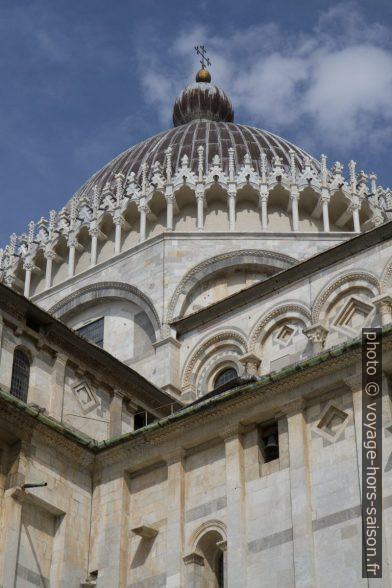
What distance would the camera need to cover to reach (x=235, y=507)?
2302cm

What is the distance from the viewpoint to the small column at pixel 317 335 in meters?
29.9

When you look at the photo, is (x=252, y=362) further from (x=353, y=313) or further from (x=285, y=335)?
(x=353, y=313)

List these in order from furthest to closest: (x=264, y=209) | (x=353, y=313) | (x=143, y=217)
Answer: (x=143, y=217), (x=264, y=209), (x=353, y=313)

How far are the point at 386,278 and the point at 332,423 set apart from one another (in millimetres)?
7435

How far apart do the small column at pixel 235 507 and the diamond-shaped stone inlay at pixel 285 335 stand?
7534 millimetres

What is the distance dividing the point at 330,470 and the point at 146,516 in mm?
4306

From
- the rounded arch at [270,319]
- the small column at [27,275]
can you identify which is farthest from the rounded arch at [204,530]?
the small column at [27,275]

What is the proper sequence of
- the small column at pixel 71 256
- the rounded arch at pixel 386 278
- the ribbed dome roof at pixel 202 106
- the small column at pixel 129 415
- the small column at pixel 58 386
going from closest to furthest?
the small column at pixel 58 386, the small column at pixel 129 415, the rounded arch at pixel 386 278, the small column at pixel 71 256, the ribbed dome roof at pixel 202 106

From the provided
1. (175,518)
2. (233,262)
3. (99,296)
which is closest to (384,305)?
(233,262)

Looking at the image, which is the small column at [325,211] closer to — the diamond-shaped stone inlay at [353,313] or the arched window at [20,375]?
the diamond-shaped stone inlay at [353,313]

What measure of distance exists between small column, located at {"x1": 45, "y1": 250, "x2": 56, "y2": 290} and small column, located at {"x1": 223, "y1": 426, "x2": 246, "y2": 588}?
51.3 ft

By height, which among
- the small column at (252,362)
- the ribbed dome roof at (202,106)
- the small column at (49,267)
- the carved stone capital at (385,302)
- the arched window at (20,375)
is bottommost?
the arched window at (20,375)

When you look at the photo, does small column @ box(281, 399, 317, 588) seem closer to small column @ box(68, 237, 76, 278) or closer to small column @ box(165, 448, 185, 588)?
small column @ box(165, 448, 185, 588)

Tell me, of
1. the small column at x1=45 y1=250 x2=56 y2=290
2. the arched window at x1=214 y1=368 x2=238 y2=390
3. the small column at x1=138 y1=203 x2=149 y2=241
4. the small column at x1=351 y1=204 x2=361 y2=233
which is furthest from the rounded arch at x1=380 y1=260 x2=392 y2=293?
the small column at x1=45 y1=250 x2=56 y2=290
